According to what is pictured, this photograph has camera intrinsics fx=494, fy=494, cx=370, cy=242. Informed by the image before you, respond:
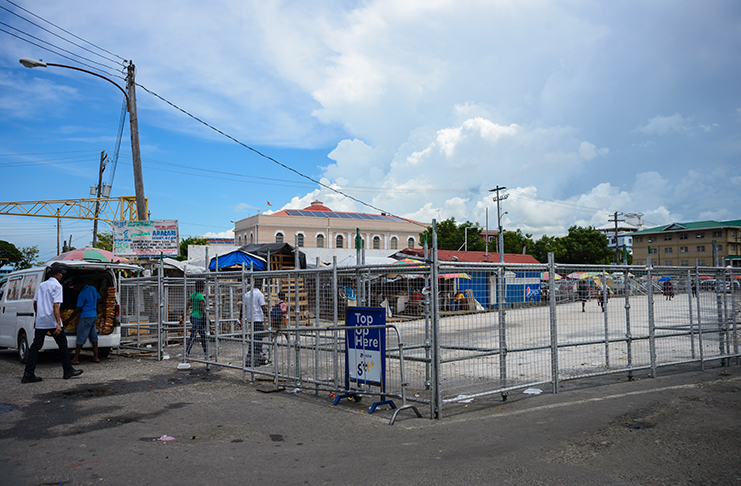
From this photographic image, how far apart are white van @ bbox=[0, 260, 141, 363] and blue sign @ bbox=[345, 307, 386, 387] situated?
24.6 feet

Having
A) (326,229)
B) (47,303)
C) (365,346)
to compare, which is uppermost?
(326,229)

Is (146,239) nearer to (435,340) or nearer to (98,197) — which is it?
(435,340)

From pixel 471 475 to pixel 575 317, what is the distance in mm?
4729

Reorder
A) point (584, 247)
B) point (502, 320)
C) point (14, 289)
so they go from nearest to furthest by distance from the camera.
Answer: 1. point (502, 320)
2. point (14, 289)
3. point (584, 247)

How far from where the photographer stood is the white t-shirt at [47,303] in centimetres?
945

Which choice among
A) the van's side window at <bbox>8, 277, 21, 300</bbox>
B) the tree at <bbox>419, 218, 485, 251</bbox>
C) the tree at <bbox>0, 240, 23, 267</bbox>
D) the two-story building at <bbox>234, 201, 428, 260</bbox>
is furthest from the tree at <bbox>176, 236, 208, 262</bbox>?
the van's side window at <bbox>8, 277, 21, 300</bbox>

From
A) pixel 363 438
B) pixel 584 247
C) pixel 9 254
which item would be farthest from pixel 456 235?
pixel 9 254

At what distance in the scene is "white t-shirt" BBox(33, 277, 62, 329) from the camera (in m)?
9.45

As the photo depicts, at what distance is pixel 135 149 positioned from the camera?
664 inches

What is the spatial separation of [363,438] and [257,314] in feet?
17.6

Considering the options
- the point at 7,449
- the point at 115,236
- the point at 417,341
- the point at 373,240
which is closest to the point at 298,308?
the point at 417,341

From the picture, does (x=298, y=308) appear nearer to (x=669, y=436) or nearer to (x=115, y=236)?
(x=669, y=436)

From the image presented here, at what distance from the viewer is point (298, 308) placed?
880 centimetres

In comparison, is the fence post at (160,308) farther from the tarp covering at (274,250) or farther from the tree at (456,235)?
the tree at (456,235)
